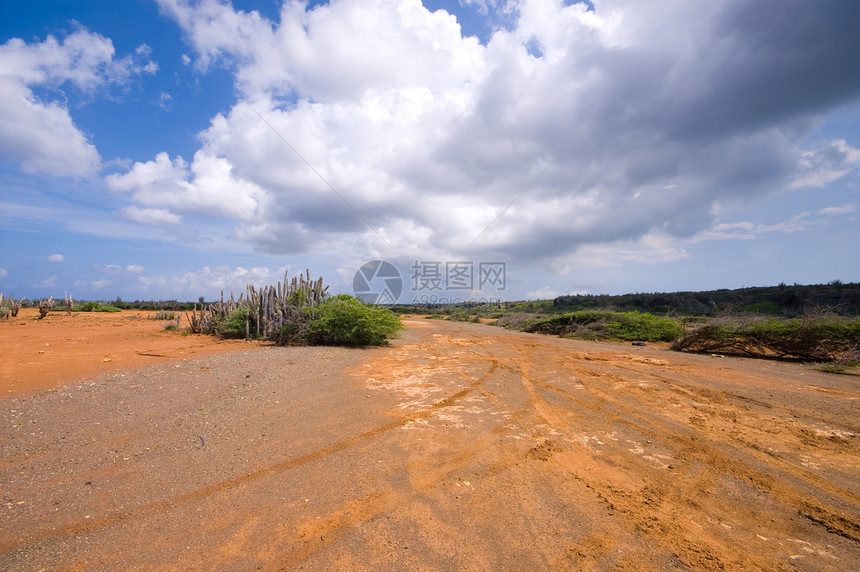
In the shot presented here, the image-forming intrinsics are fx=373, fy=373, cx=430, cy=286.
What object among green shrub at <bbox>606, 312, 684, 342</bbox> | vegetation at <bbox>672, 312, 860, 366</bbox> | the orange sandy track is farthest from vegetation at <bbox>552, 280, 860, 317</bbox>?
the orange sandy track

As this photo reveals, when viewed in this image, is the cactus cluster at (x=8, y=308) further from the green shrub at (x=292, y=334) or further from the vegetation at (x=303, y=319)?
the green shrub at (x=292, y=334)

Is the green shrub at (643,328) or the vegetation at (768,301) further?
the vegetation at (768,301)

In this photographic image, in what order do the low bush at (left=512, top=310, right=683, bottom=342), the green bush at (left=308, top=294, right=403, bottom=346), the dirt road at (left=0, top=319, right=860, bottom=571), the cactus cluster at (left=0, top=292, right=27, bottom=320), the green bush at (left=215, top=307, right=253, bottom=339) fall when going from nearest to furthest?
the dirt road at (left=0, top=319, right=860, bottom=571)
the green bush at (left=308, top=294, right=403, bottom=346)
the green bush at (left=215, top=307, right=253, bottom=339)
the low bush at (left=512, top=310, right=683, bottom=342)
the cactus cluster at (left=0, top=292, right=27, bottom=320)

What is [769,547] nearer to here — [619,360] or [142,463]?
[142,463]

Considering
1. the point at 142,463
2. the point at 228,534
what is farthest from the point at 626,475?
the point at 142,463

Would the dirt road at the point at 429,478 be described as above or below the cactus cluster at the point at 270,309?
below

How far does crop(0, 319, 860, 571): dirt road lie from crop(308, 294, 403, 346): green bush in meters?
5.59

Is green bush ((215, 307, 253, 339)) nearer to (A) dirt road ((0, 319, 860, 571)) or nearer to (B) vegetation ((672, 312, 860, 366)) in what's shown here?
(A) dirt road ((0, 319, 860, 571))

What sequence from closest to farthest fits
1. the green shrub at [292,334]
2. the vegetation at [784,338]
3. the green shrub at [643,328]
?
the vegetation at [784,338] < the green shrub at [292,334] < the green shrub at [643,328]

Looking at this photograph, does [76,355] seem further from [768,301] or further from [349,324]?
[768,301]

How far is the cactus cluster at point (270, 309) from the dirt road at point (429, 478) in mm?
6734

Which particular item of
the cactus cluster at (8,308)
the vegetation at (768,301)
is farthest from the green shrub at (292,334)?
Result: the cactus cluster at (8,308)

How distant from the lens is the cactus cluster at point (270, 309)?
1340 centimetres

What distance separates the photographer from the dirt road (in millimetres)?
2434
